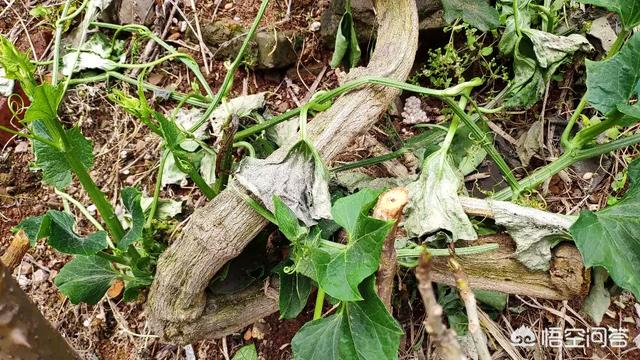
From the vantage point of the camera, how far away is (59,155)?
1182mm

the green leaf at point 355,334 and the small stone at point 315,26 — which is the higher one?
the small stone at point 315,26

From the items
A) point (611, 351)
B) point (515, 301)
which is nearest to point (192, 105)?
point (515, 301)

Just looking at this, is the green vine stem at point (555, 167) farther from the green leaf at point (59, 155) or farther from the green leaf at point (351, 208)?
the green leaf at point (59, 155)

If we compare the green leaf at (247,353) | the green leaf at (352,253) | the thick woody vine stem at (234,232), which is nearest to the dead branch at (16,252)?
the thick woody vine stem at (234,232)

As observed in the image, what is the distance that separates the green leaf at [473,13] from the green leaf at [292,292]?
0.74m

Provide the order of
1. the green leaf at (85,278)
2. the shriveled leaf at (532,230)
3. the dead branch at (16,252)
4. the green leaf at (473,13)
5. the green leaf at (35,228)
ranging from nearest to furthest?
1. the dead branch at (16,252)
2. the green leaf at (35,228)
3. the shriveled leaf at (532,230)
4. the green leaf at (85,278)
5. the green leaf at (473,13)

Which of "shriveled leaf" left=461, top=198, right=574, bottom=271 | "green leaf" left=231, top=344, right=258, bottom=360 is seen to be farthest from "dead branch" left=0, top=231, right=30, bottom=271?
"shriveled leaf" left=461, top=198, right=574, bottom=271

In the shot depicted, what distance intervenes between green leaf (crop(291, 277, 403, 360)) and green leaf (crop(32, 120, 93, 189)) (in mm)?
568

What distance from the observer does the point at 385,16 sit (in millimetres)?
1412

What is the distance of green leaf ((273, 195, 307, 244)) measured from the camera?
3.45ft

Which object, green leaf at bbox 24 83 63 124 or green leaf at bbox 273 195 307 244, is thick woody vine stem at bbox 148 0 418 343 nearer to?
green leaf at bbox 273 195 307 244

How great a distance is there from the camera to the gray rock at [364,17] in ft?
5.61

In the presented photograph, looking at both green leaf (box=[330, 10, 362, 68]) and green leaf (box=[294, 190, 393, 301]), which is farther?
green leaf (box=[330, 10, 362, 68])

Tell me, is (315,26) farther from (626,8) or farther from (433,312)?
(433,312)
